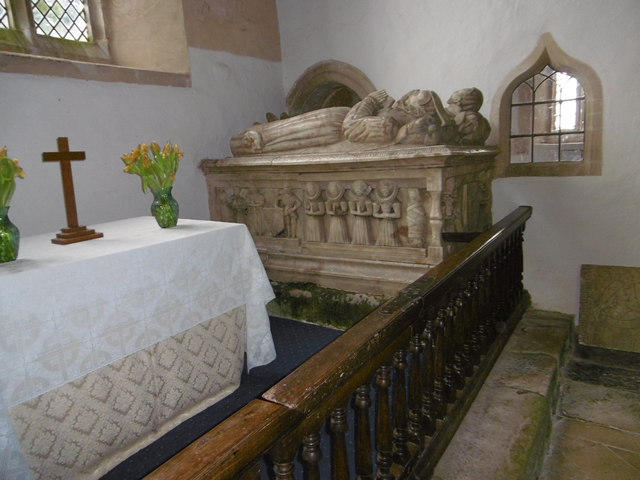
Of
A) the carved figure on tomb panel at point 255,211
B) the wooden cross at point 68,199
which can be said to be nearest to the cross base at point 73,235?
the wooden cross at point 68,199

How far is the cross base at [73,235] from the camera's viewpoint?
2.18m

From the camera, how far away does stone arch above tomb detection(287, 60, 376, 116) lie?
447 cm

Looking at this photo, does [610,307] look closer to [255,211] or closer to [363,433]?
[255,211]

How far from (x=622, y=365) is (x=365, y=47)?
3.44m

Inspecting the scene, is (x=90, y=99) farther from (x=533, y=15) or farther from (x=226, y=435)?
(x=533, y=15)

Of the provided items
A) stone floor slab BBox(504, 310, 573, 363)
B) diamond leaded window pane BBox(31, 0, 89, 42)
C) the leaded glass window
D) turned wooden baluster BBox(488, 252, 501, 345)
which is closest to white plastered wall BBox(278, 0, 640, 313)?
stone floor slab BBox(504, 310, 573, 363)

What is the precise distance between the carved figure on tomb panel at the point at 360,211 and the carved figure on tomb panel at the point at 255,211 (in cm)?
87

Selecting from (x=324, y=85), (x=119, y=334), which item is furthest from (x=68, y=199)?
(x=324, y=85)

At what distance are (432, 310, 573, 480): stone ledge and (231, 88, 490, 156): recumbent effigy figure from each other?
146 centimetres

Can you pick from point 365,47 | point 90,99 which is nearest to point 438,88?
point 365,47

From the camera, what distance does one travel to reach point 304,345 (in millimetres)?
3246

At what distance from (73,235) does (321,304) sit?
1.92m

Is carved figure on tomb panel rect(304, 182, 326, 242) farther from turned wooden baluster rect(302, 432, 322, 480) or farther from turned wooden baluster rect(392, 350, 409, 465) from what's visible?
turned wooden baluster rect(302, 432, 322, 480)

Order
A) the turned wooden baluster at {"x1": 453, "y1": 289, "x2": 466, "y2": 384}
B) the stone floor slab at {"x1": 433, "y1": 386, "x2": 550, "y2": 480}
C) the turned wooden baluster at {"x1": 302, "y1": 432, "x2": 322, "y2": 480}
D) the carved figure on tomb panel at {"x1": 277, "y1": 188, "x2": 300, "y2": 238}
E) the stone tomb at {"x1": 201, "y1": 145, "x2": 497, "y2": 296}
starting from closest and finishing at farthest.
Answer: the turned wooden baluster at {"x1": 302, "y1": 432, "x2": 322, "y2": 480} → the stone floor slab at {"x1": 433, "y1": 386, "x2": 550, "y2": 480} → the turned wooden baluster at {"x1": 453, "y1": 289, "x2": 466, "y2": 384} → the stone tomb at {"x1": 201, "y1": 145, "x2": 497, "y2": 296} → the carved figure on tomb panel at {"x1": 277, "y1": 188, "x2": 300, "y2": 238}
